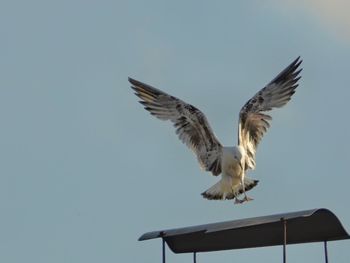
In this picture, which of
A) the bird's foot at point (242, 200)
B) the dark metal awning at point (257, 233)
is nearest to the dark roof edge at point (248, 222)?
the dark metal awning at point (257, 233)

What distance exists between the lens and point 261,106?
27516mm

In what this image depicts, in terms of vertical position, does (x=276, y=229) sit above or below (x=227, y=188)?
below

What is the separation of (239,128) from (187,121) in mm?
1182

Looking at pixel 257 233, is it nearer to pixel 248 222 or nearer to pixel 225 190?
pixel 248 222

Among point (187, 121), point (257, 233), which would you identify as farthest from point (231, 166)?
point (257, 233)

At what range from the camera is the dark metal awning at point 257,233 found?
16.5 m

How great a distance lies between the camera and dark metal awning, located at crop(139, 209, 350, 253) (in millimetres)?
16547

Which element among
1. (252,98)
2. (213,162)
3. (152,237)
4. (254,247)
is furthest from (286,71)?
(152,237)

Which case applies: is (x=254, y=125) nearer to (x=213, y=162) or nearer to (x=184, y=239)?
(x=213, y=162)

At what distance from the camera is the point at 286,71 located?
28578 mm

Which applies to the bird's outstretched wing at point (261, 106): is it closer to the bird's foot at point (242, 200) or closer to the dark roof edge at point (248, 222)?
the bird's foot at point (242, 200)

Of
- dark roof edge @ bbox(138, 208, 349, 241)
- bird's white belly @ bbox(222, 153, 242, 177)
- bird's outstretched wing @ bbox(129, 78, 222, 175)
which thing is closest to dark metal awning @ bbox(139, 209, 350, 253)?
dark roof edge @ bbox(138, 208, 349, 241)

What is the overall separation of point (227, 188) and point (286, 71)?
3.88m

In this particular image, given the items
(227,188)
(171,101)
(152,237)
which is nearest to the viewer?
(152,237)
